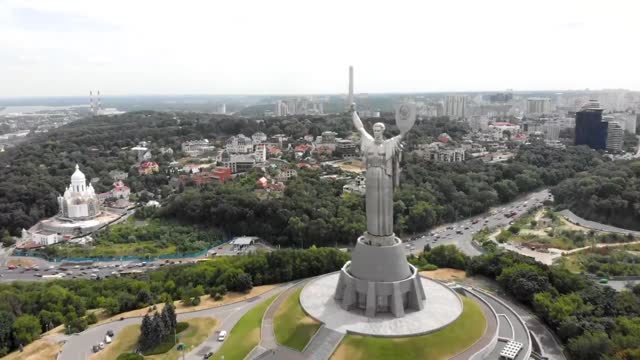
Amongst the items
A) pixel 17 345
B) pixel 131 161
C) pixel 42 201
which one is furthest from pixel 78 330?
pixel 131 161

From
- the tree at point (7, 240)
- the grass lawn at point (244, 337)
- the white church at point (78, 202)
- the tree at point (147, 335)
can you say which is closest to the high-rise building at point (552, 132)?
the white church at point (78, 202)

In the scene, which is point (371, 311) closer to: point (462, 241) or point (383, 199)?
point (383, 199)

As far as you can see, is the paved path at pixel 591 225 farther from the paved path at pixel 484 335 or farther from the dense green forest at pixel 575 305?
the paved path at pixel 484 335

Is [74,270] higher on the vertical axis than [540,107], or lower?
lower

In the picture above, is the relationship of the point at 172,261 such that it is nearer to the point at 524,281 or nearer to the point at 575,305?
the point at 524,281

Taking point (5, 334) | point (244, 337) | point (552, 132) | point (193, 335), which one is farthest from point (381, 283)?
point (552, 132)

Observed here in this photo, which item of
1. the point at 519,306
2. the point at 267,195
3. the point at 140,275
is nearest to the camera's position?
the point at 519,306
